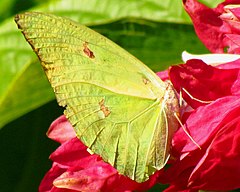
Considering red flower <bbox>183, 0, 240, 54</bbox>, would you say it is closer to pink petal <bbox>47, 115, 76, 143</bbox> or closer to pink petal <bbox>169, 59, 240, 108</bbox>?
pink petal <bbox>169, 59, 240, 108</bbox>

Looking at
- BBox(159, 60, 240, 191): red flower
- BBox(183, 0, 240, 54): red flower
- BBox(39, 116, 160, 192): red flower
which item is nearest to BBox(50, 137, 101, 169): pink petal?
BBox(39, 116, 160, 192): red flower

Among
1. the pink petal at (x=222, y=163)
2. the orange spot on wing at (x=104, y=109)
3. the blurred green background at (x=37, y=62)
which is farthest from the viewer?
the blurred green background at (x=37, y=62)

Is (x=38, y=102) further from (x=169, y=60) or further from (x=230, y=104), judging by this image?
(x=230, y=104)

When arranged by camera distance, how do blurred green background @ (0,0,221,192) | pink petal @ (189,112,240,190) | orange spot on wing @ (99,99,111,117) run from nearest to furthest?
pink petal @ (189,112,240,190)
orange spot on wing @ (99,99,111,117)
blurred green background @ (0,0,221,192)

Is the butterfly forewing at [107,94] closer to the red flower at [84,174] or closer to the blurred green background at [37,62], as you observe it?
the red flower at [84,174]

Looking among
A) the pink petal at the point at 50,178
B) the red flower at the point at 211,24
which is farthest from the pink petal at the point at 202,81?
the pink petal at the point at 50,178

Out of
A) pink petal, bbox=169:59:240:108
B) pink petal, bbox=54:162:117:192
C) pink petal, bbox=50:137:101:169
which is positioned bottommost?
pink petal, bbox=54:162:117:192

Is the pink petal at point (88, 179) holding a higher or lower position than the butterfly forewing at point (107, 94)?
lower

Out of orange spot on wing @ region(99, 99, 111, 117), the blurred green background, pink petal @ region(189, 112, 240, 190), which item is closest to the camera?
pink petal @ region(189, 112, 240, 190)

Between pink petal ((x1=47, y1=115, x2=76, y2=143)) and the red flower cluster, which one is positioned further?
pink petal ((x1=47, y1=115, x2=76, y2=143))
